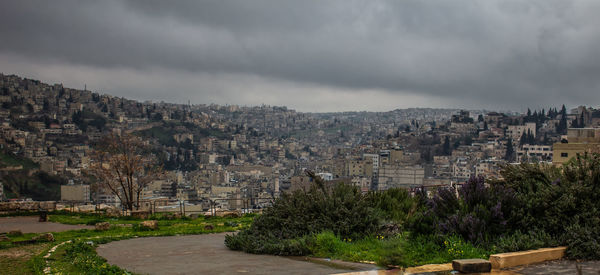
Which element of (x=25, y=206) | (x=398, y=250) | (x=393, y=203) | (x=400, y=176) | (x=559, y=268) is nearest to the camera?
(x=559, y=268)

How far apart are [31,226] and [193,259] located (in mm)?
10191

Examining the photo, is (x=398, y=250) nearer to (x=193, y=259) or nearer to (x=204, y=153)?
(x=193, y=259)

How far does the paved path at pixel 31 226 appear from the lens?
14.8 meters

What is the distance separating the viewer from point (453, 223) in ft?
25.1

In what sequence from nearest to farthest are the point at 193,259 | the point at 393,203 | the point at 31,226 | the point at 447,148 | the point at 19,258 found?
the point at 193,259 < the point at 19,258 < the point at 393,203 < the point at 31,226 < the point at 447,148

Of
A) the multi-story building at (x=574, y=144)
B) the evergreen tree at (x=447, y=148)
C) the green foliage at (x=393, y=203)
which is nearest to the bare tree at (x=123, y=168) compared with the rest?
the green foliage at (x=393, y=203)

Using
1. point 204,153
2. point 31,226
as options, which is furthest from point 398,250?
point 204,153

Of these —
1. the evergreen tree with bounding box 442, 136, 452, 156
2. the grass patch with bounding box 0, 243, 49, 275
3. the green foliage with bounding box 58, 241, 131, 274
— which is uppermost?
the evergreen tree with bounding box 442, 136, 452, 156

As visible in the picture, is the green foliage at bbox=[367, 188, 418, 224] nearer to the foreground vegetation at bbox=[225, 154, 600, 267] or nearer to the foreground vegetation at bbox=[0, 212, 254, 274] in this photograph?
the foreground vegetation at bbox=[225, 154, 600, 267]

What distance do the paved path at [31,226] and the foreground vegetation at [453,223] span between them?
311 inches

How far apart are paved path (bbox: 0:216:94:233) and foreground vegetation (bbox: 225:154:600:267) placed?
7.90 m

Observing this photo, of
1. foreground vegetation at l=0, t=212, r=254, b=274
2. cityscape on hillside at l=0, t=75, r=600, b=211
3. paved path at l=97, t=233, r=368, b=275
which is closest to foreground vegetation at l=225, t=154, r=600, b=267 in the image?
paved path at l=97, t=233, r=368, b=275

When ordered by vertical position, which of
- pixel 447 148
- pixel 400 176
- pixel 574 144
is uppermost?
pixel 447 148

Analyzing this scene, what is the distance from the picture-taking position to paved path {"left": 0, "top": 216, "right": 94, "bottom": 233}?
14.8 metres
